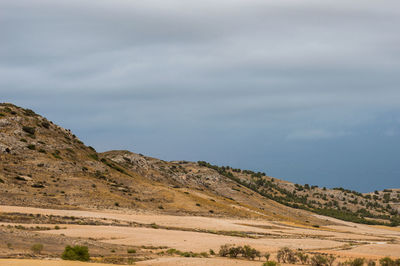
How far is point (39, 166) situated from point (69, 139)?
2309 centimetres

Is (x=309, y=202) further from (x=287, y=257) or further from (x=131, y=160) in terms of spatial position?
(x=287, y=257)

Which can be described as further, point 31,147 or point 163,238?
point 31,147

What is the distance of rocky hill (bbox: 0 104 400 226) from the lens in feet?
250

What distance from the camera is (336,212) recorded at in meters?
126


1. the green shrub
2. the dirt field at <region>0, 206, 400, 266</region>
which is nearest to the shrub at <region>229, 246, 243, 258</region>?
the dirt field at <region>0, 206, 400, 266</region>

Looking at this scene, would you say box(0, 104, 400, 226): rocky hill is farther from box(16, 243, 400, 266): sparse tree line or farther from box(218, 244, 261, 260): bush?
box(218, 244, 261, 260): bush

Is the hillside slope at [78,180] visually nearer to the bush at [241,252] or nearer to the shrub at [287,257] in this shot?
the bush at [241,252]

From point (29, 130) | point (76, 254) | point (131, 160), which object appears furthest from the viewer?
point (131, 160)

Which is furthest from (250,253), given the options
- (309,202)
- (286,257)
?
(309,202)

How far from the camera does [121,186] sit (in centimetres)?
8994

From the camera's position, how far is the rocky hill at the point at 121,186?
7631 centimetres

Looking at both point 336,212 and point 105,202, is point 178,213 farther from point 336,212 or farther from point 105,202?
point 336,212

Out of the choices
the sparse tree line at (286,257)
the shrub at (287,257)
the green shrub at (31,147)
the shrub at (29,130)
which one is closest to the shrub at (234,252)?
the sparse tree line at (286,257)

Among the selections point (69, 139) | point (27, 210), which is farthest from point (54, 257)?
point (69, 139)
